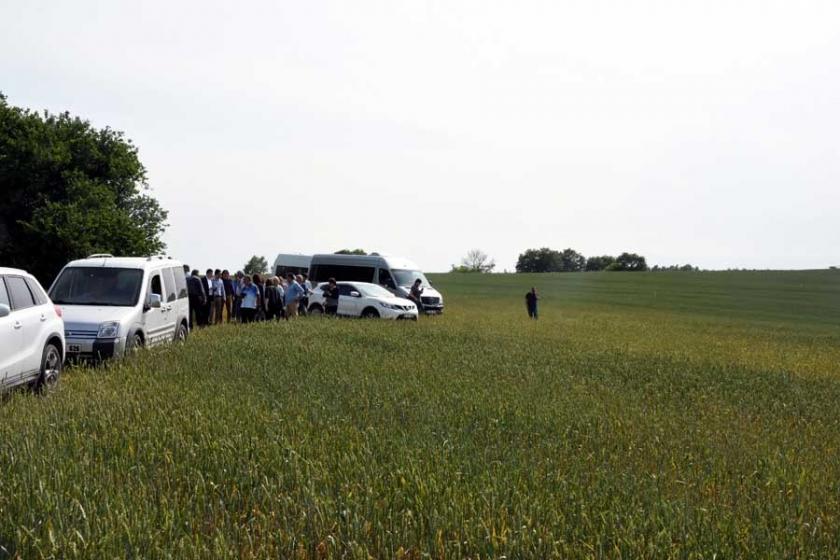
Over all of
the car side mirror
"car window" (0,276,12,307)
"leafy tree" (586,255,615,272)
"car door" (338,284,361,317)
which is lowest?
"car door" (338,284,361,317)

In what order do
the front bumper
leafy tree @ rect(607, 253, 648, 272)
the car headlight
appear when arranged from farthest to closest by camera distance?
1. leafy tree @ rect(607, 253, 648, 272)
2. the car headlight
3. the front bumper

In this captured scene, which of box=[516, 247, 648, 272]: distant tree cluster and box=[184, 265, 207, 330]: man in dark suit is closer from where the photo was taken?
box=[184, 265, 207, 330]: man in dark suit

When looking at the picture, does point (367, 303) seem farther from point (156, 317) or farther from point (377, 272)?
point (156, 317)

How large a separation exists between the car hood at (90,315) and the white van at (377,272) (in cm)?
1927

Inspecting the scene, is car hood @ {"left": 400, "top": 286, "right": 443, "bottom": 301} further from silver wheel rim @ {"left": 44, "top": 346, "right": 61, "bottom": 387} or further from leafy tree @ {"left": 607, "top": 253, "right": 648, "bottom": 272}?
leafy tree @ {"left": 607, "top": 253, "right": 648, "bottom": 272}

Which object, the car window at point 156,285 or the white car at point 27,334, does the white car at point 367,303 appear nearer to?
the car window at point 156,285

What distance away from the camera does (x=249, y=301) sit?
843 inches

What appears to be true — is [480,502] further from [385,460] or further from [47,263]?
[47,263]

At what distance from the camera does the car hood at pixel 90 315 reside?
12.4 metres

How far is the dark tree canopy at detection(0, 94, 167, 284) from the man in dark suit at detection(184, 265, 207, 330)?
16917 mm

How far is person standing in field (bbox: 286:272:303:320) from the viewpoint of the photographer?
78.3 feet

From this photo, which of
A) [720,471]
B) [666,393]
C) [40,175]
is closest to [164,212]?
[40,175]

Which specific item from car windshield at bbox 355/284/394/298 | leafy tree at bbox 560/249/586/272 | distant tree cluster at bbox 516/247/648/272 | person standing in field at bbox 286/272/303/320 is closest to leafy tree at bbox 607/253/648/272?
distant tree cluster at bbox 516/247/648/272

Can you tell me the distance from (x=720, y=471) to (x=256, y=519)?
393 centimetres
